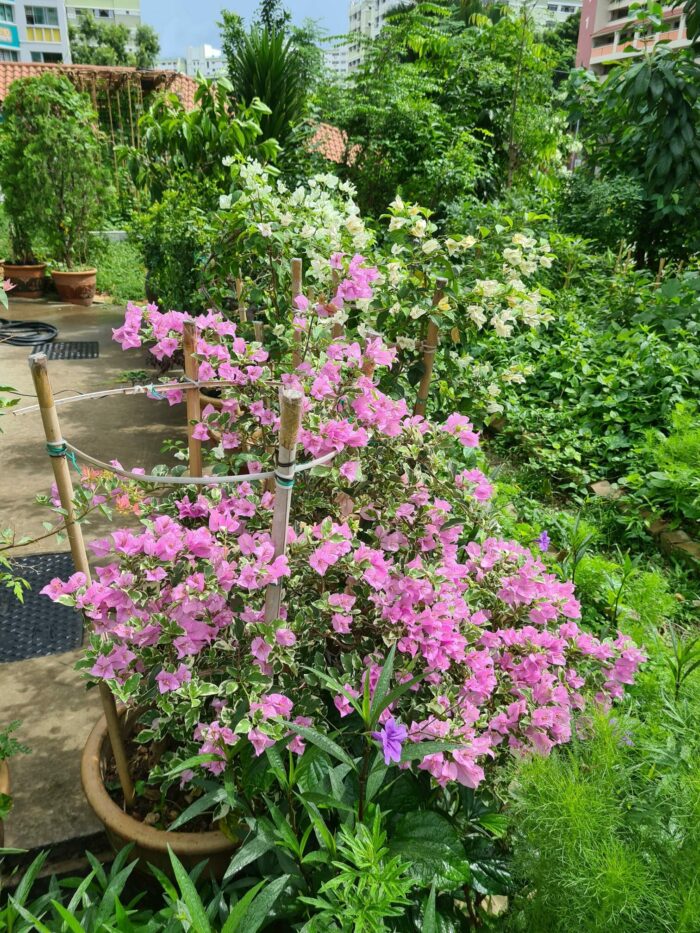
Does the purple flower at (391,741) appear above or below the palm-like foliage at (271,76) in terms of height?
below

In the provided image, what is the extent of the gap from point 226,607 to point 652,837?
0.85m

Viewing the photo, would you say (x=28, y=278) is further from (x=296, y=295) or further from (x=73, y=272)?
(x=296, y=295)

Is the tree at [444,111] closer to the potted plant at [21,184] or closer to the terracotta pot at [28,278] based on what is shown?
the potted plant at [21,184]

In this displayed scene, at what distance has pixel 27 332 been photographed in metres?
5.55

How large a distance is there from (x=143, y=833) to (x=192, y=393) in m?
0.93

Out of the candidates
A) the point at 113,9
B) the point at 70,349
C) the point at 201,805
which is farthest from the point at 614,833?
the point at 113,9

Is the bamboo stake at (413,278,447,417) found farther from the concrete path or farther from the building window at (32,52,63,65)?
the building window at (32,52,63,65)

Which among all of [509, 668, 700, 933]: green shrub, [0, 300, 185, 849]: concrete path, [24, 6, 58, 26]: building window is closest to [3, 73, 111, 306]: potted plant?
[0, 300, 185, 849]: concrete path

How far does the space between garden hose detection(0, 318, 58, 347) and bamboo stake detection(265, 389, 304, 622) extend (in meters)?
4.59

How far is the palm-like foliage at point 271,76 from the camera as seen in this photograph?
18.9ft

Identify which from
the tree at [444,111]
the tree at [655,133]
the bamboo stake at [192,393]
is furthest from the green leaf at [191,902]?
the tree at [655,133]

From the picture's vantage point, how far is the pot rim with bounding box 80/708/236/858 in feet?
4.44

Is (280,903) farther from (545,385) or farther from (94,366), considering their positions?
(94,366)

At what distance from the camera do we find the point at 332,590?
5.29 feet
